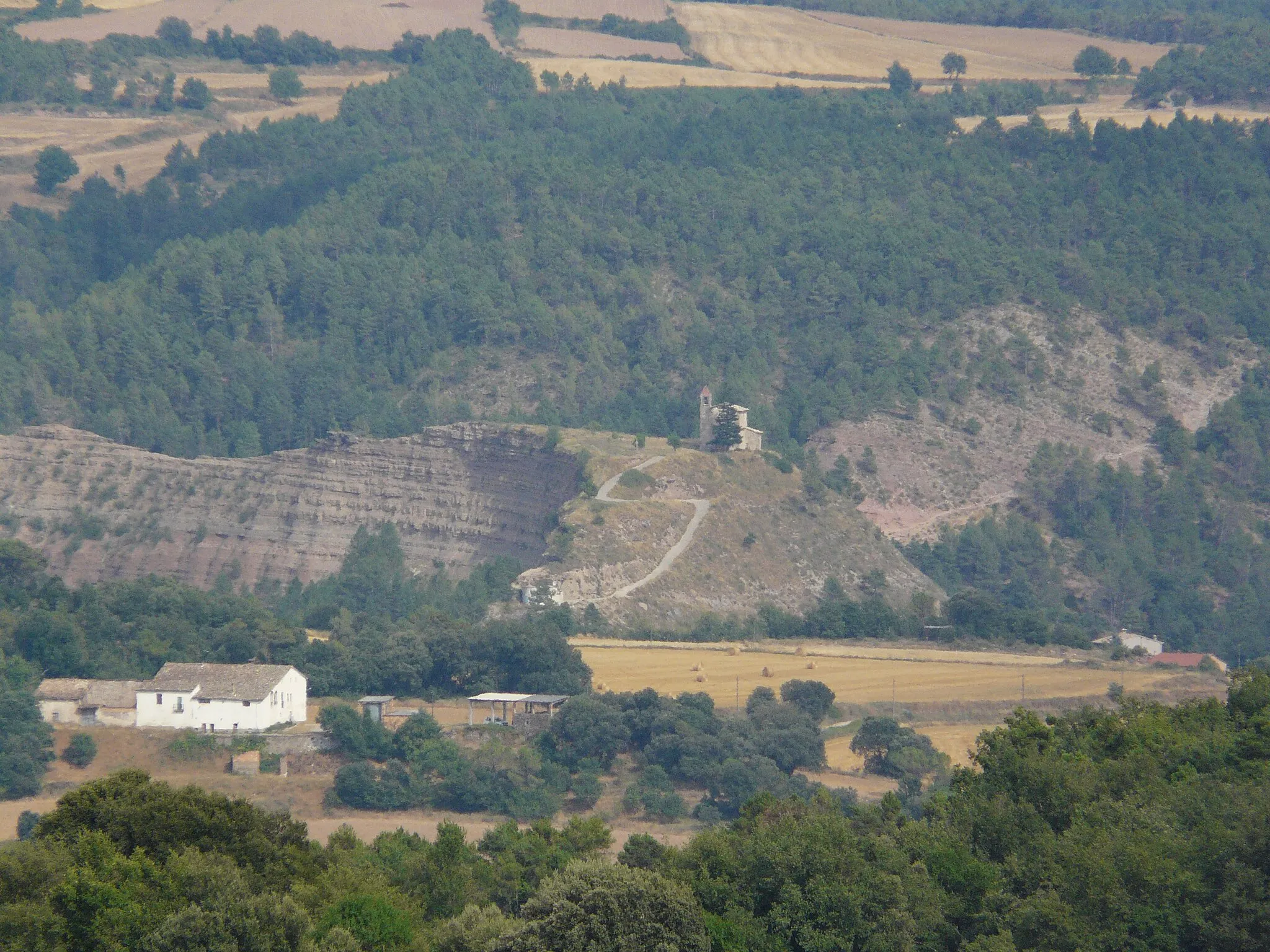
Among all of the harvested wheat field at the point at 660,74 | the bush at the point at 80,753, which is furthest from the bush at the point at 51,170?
the bush at the point at 80,753

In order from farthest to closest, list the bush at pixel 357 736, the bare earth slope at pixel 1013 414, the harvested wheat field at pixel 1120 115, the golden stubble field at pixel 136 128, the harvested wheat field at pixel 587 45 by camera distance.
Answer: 1. the harvested wheat field at pixel 587 45
2. the harvested wheat field at pixel 1120 115
3. the golden stubble field at pixel 136 128
4. the bare earth slope at pixel 1013 414
5. the bush at pixel 357 736

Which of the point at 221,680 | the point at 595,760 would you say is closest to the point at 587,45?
the point at 221,680

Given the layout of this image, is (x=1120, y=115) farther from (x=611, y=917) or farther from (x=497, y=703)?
(x=611, y=917)

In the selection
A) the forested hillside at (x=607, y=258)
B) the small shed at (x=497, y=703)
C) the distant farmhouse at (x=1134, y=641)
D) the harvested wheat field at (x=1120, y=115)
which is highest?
the small shed at (x=497, y=703)

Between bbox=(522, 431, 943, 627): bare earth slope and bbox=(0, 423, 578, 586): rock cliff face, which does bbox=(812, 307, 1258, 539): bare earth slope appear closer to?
bbox=(522, 431, 943, 627): bare earth slope

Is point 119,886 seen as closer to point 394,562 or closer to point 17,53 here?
point 394,562

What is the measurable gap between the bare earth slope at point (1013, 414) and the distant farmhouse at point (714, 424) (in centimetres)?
814

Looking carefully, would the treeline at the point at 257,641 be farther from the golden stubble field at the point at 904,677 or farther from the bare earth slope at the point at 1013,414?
the bare earth slope at the point at 1013,414

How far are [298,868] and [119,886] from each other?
4353 millimetres

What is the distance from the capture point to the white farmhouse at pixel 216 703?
75312 millimetres

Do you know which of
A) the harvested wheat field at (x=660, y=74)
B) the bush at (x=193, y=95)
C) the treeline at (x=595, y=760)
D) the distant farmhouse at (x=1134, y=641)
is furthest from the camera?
the harvested wheat field at (x=660, y=74)

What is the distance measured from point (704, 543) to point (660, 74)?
71.2 meters

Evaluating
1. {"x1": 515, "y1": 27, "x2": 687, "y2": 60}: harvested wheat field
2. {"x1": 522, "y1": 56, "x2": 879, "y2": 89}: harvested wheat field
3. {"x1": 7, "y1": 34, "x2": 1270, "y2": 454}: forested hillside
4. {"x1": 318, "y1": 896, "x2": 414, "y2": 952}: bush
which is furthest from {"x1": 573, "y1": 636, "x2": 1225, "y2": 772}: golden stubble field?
{"x1": 515, "y1": 27, "x2": 687, "y2": 60}: harvested wheat field

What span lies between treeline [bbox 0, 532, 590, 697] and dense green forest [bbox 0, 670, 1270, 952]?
96.0 feet
